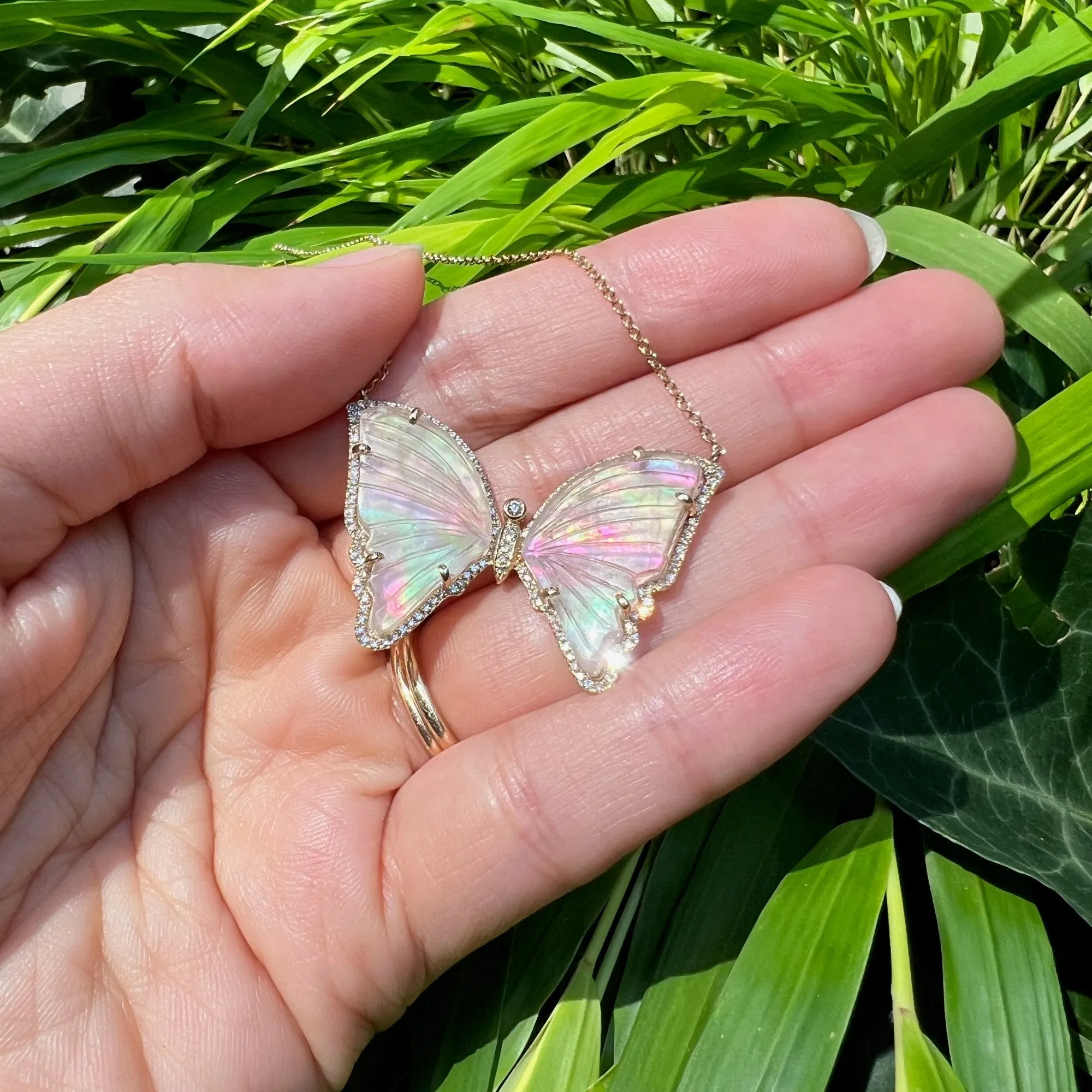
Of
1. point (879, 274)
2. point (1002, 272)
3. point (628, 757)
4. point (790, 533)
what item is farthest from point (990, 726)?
point (879, 274)

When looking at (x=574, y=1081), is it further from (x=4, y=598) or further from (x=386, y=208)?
(x=386, y=208)

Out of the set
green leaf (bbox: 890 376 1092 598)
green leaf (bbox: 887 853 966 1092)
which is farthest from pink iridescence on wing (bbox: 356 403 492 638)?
green leaf (bbox: 887 853 966 1092)

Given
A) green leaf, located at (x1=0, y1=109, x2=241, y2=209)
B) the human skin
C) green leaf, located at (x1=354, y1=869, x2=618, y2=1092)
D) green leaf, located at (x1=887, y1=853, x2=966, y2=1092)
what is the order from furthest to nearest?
green leaf, located at (x1=0, y1=109, x2=241, y2=209) < green leaf, located at (x1=354, y1=869, x2=618, y2=1092) < the human skin < green leaf, located at (x1=887, y1=853, x2=966, y2=1092)

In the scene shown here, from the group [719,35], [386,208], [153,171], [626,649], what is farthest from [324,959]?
[153,171]

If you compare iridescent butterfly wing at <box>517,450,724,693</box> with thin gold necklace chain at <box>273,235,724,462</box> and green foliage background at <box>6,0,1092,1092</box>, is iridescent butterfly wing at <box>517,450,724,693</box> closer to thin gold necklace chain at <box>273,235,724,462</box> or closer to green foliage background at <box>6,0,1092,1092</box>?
thin gold necklace chain at <box>273,235,724,462</box>

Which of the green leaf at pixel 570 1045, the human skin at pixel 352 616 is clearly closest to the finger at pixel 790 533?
the human skin at pixel 352 616

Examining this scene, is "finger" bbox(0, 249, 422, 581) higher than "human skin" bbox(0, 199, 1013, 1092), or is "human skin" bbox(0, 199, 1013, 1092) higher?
"finger" bbox(0, 249, 422, 581)

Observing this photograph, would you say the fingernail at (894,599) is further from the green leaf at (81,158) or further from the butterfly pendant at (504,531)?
the green leaf at (81,158)
